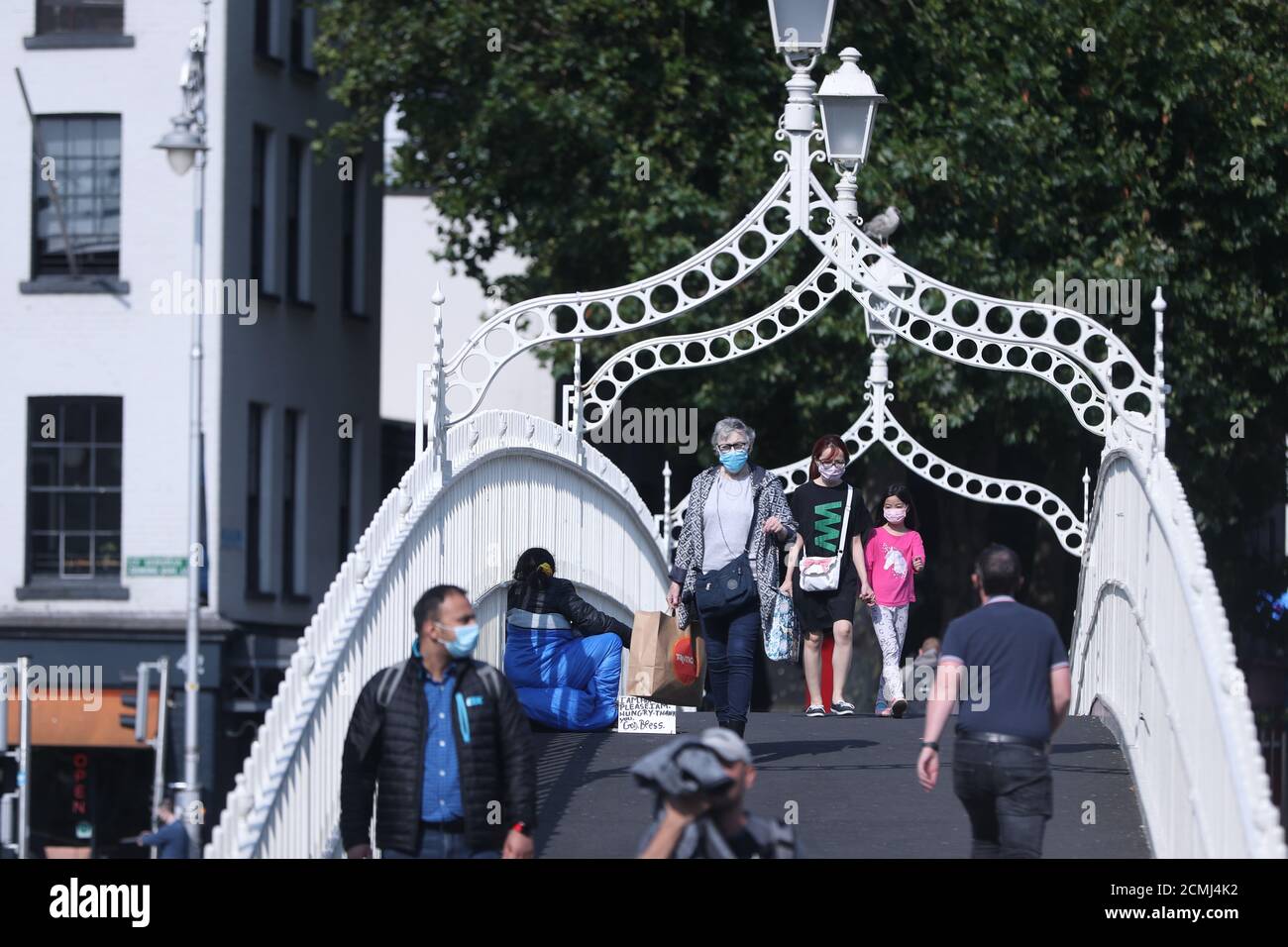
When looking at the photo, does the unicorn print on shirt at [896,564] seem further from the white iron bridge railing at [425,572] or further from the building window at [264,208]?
the building window at [264,208]

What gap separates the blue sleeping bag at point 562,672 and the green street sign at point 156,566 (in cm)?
1733

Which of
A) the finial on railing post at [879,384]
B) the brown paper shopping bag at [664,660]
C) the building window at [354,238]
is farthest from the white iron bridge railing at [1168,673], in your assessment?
the building window at [354,238]

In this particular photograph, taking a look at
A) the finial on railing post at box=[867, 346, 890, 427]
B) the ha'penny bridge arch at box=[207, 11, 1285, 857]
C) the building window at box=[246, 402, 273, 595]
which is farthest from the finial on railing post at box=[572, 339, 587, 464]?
the building window at box=[246, 402, 273, 595]

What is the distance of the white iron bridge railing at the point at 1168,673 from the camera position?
909 centimetres

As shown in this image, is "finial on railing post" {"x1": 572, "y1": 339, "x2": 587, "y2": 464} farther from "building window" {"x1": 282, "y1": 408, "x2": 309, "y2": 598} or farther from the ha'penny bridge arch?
"building window" {"x1": 282, "y1": 408, "x2": 309, "y2": 598}

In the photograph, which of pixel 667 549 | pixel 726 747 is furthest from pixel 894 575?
pixel 726 747

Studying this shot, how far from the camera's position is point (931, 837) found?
471 inches

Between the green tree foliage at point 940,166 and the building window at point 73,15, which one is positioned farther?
the building window at point 73,15

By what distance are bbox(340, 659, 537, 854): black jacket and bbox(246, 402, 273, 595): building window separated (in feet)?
76.9

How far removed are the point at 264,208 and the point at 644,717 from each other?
19236 mm

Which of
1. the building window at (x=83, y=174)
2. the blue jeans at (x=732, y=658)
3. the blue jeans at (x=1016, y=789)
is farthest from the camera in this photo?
the building window at (x=83, y=174)

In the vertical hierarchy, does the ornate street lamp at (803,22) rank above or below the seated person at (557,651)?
above

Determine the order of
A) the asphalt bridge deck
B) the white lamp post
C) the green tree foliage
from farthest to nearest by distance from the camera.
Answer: the green tree foliage → the white lamp post → the asphalt bridge deck

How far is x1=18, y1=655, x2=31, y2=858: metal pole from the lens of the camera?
91.3 ft
